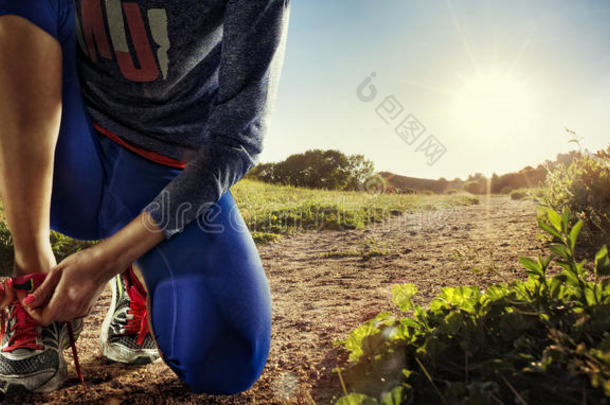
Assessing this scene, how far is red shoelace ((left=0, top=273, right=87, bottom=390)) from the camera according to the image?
143 cm

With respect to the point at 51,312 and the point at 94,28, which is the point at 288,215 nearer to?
the point at 94,28

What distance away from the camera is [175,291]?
1462 mm

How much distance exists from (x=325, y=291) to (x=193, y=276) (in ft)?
4.73

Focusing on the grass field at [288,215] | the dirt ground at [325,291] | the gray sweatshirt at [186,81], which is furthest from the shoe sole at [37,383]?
the grass field at [288,215]

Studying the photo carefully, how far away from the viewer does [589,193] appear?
3.33 metres

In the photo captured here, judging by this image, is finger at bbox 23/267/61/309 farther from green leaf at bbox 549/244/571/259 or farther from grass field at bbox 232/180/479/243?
grass field at bbox 232/180/479/243

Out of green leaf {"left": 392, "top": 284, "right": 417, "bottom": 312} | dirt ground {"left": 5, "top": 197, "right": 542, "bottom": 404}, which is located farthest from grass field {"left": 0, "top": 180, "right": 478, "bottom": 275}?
green leaf {"left": 392, "top": 284, "right": 417, "bottom": 312}

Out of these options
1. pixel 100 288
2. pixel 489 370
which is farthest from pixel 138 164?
pixel 489 370

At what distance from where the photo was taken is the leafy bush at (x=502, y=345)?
37.1 inches

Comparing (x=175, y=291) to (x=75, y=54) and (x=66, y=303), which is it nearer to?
(x=66, y=303)

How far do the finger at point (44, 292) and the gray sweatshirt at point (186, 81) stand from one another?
1.19 ft

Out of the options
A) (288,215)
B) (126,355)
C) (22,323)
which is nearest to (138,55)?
(22,323)

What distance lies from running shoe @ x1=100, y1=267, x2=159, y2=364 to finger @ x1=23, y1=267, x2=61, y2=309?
16.1 inches

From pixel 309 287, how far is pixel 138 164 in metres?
1.67
